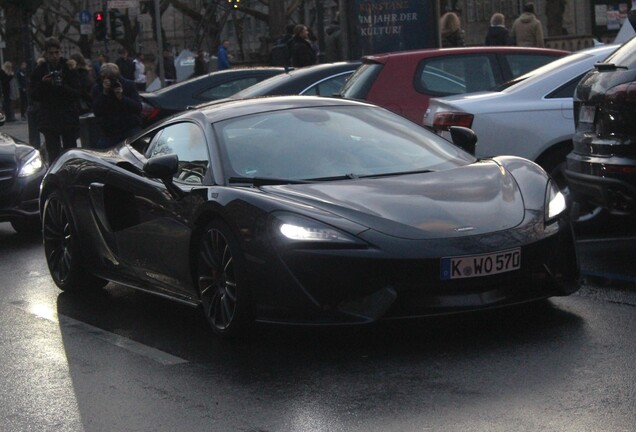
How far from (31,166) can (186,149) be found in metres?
5.47

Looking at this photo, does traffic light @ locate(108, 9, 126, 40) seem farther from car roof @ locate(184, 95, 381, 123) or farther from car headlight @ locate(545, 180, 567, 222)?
car headlight @ locate(545, 180, 567, 222)

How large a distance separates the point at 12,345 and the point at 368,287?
7.40ft

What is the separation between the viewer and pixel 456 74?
13539mm

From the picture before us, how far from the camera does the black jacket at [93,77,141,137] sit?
51.0 ft

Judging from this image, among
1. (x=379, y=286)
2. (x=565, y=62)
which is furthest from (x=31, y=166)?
(x=379, y=286)

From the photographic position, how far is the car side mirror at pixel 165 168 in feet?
25.4

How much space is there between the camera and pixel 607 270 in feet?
29.4

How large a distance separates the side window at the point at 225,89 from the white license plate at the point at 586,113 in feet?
29.4

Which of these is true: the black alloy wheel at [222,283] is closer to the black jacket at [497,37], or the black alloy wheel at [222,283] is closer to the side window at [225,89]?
the side window at [225,89]

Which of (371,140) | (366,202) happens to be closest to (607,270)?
(371,140)

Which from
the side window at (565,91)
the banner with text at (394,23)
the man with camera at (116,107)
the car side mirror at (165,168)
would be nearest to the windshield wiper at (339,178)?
the car side mirror at (165,168)

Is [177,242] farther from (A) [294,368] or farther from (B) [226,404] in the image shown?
(B) [226,404]

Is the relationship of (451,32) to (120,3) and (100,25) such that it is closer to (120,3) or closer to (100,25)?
(120,3)

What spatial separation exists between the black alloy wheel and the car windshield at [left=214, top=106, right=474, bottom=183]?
0.45 m
